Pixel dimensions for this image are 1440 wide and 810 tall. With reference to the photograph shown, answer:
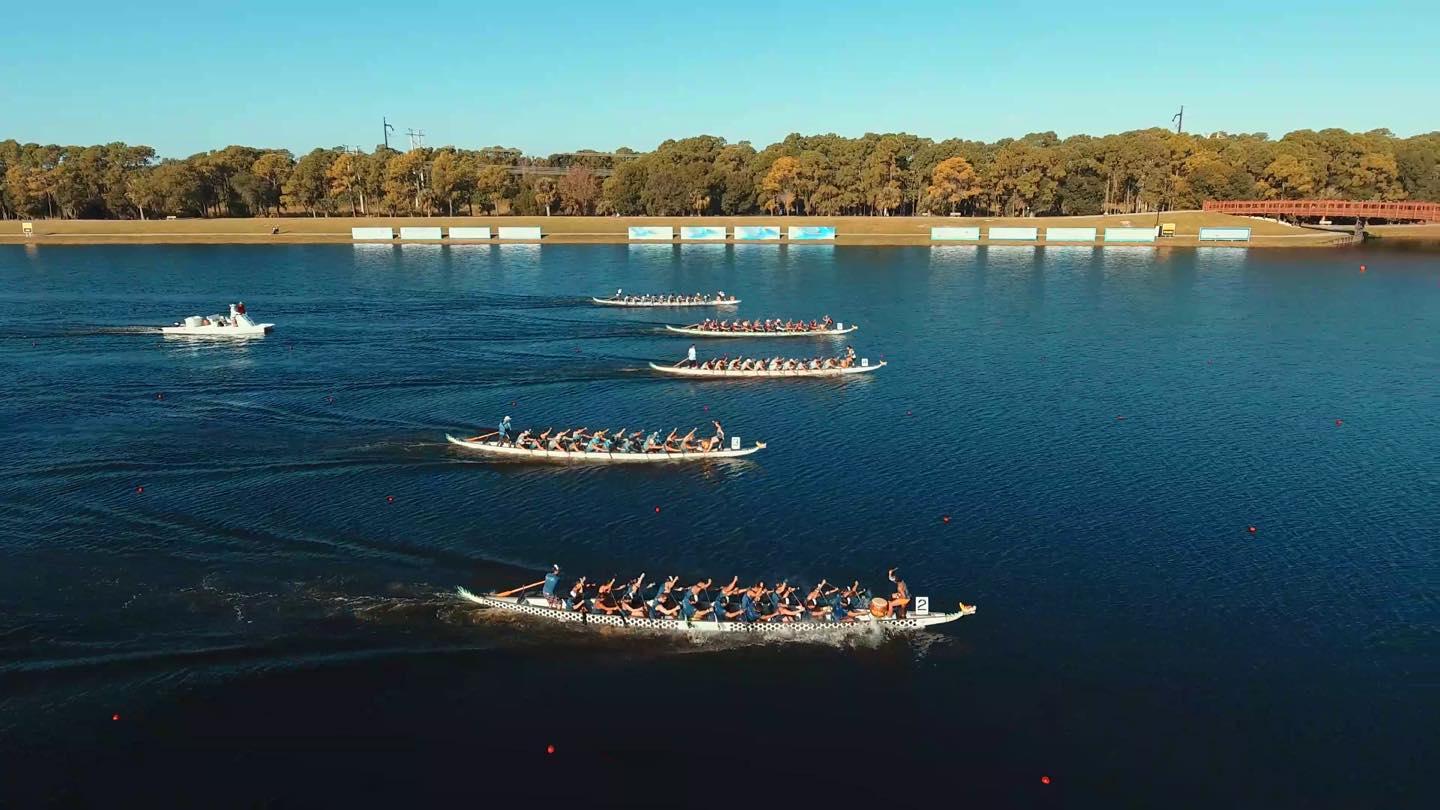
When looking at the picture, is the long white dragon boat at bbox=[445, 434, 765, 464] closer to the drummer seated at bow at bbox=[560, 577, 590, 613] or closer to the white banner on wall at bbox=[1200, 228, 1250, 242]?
the drummer seated at bow at bbox=[560, 577, 590, 613]

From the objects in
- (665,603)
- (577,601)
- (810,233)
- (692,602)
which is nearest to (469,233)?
(810,233)

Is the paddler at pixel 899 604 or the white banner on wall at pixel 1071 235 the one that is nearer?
the paddler at pixel 899 604

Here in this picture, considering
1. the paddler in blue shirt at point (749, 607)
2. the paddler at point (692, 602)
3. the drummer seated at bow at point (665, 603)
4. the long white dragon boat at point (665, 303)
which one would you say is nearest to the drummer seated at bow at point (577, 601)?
the drummer seated at bow at point (665, 603)

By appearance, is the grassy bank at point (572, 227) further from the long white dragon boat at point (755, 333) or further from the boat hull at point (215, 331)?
the boat hull at point (215, 331)

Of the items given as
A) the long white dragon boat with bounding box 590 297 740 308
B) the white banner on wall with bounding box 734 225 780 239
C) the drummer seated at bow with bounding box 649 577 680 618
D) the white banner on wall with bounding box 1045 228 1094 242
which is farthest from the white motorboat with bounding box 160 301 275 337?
the white banner on wall with bounding box 1045 228 1094 242

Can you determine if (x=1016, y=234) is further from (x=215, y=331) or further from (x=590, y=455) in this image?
(x=590, y=455)

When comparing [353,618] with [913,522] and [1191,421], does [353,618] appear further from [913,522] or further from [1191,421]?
[1191,421]
